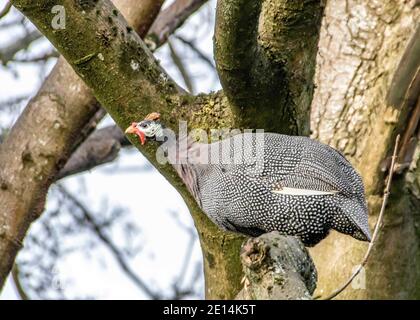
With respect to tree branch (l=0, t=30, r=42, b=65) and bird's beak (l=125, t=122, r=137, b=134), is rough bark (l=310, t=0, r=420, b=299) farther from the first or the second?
tree branch (l=0, t=30, r=42, b=65)

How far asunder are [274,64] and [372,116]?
41.2 inches

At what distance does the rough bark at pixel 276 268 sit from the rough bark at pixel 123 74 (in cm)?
78

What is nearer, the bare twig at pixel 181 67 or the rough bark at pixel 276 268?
the rough bark at pixel 276 268

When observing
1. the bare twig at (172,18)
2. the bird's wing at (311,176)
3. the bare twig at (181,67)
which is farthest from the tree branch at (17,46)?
the bird's wing at (311,176)

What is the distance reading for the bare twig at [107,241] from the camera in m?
5.85

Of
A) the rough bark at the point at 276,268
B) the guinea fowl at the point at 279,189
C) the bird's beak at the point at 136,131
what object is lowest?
the rough bark at the point at 276,268

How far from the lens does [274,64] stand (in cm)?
327

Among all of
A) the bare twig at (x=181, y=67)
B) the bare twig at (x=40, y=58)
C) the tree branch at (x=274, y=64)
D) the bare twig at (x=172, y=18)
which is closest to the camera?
the tree branch at (x=274, y=64)

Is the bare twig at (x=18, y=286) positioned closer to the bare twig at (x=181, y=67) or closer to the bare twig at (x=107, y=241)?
the bare twig at (x=107, y=241)

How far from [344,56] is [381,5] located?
0.28 m

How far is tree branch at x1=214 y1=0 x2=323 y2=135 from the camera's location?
3.05 meters

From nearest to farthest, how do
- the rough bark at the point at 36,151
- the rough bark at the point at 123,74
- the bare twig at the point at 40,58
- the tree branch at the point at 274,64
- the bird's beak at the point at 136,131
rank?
the tree branch at the point at 274,64 → the rough bark at the point at 123,74 → the bird's beak at the point at 136,131 → the rough bark at the point at 36,151 → the bare twig at the point at 40,58

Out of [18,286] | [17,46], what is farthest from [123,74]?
[18,286]

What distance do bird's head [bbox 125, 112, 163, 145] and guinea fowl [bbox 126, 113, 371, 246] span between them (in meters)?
0.23
